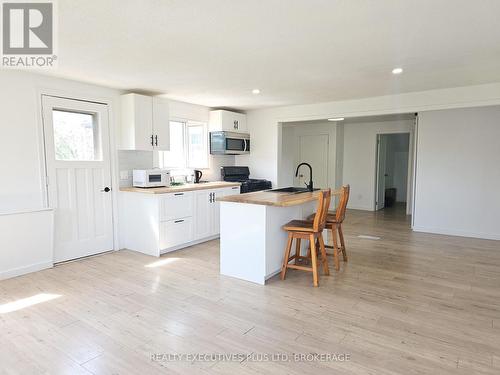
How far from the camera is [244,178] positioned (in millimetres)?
6492

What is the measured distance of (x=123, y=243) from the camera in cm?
475

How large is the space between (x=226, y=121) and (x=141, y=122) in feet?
6.15

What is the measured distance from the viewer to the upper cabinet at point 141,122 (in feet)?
14.9

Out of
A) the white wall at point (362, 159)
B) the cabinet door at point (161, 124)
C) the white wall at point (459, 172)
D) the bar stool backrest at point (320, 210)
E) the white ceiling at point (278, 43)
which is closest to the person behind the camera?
the white ceiling at point (278, 43)

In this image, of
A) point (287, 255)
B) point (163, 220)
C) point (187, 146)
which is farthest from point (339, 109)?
point (163, 220)

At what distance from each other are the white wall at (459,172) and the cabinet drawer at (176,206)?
399cm

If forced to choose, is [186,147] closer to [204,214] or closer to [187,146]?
[187,146]

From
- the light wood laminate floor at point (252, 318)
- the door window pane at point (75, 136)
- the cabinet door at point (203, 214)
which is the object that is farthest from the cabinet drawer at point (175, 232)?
the door window pane at point (75, 136)

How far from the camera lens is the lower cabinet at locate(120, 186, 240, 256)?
4.36 meters

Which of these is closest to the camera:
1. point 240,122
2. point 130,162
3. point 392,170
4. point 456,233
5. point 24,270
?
point 24,270

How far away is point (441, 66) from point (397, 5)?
1832 millimetres

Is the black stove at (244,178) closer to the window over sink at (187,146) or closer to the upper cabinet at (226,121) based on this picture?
the window over sink at (187,146)

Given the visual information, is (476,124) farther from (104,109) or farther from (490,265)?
(104,109)

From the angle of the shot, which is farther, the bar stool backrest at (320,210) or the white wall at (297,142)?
the white wall at (297,142)
